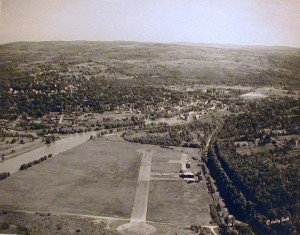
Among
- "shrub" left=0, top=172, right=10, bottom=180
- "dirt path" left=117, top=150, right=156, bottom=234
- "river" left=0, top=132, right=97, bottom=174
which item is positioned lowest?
"dirt path" left=117, top=150, right=156, bottom=234

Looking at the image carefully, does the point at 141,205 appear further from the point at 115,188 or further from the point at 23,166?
the point at 23,166

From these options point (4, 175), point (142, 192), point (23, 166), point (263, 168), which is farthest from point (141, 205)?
point (4, 175)

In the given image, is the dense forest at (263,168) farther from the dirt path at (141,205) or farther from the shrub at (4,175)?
the shrub at (4,175)

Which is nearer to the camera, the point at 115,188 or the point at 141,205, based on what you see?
the point at 141,205

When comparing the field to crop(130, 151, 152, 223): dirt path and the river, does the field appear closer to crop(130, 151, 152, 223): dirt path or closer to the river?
crop(130, 151, 152, 223): dirt path

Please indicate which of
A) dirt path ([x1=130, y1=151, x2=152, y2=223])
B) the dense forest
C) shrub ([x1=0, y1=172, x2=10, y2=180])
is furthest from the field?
the dense forest

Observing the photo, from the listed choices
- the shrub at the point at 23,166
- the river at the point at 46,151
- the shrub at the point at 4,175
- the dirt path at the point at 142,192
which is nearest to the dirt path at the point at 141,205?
the dirt path at the point at 142,192
